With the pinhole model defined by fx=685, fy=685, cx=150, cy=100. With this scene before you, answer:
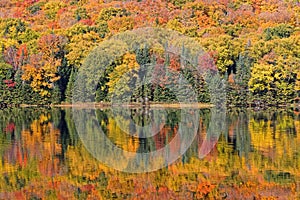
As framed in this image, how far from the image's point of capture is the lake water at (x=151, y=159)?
55.6 ft

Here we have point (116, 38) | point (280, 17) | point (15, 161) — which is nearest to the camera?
point (15, 161)

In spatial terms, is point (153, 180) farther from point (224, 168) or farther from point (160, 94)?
point (160, 94)

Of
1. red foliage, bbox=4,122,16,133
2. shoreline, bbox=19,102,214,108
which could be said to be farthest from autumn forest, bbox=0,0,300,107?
red foliage, bbox=4,122,16,133

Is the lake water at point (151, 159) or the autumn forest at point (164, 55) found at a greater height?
the autumn forest at point (164, 55)

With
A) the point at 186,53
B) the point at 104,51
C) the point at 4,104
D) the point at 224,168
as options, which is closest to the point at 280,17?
the point at 186,53

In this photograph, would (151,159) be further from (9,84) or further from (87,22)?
(87,22)

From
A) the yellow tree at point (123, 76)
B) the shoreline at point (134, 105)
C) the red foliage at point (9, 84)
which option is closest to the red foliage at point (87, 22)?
the yellow tree at point (123, 76)

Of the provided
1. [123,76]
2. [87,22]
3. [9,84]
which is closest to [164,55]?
[123,76]

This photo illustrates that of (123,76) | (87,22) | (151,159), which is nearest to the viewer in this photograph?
(151,159)

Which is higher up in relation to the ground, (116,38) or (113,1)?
(113,1)

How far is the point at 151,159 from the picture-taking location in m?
21.4

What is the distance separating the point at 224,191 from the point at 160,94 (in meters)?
31.5

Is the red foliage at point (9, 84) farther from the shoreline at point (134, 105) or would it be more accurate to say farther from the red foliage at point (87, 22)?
the red foliage at point (87, 22)

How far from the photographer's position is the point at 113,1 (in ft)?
248
